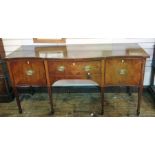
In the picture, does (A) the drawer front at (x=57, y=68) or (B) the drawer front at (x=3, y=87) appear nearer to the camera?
(A) the drawer front at (x=57, y=68)

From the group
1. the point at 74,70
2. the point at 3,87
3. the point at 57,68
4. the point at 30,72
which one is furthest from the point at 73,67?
the point at 3,87

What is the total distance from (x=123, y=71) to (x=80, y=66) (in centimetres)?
35

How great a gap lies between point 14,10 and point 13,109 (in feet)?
5.17

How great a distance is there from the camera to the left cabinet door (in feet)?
4.95

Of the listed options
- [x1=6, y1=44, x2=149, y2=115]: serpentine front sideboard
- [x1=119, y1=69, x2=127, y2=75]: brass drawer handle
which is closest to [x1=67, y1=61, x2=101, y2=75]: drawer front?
[x1=6, y1=44, x2=149, y2=115]: serpentine front sideboard

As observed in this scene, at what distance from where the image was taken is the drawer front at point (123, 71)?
147 centimetres

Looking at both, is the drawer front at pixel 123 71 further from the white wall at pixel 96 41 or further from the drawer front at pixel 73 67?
the white wall at pixel 96 41
